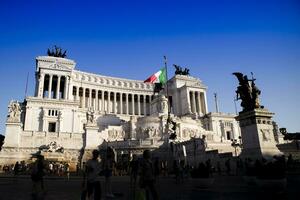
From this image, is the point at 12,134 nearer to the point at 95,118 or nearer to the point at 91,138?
the point at 91,138

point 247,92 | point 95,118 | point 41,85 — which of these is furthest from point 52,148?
point 41,85

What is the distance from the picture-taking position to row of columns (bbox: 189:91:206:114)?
277ft

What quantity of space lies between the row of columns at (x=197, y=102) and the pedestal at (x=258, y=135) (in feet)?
210

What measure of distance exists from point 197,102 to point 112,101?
30681 millimetres

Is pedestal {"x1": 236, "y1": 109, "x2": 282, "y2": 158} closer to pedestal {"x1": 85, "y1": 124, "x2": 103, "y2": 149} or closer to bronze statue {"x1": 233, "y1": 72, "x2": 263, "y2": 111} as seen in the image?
bronze statue {"x1": 233, "y1": 72, "x2": 263, "y2": 111}

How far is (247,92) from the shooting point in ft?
66.5

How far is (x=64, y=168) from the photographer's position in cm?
3353

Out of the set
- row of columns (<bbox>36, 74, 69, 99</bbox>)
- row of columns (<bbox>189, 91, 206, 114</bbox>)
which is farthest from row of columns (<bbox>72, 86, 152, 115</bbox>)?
row of columns (<bbox>189, 91, 206, 114</bbox>)

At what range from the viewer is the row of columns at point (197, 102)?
3322 inches

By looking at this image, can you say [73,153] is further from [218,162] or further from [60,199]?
[60,199]

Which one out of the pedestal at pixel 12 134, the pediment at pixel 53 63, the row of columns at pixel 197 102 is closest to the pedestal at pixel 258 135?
the pedestal at pixel 12 134

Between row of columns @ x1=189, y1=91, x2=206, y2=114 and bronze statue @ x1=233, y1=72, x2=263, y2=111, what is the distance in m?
63.3

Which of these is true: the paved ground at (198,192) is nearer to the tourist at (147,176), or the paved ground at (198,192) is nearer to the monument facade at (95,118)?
the tourist at (147,176)

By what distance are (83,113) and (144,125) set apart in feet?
67.0
